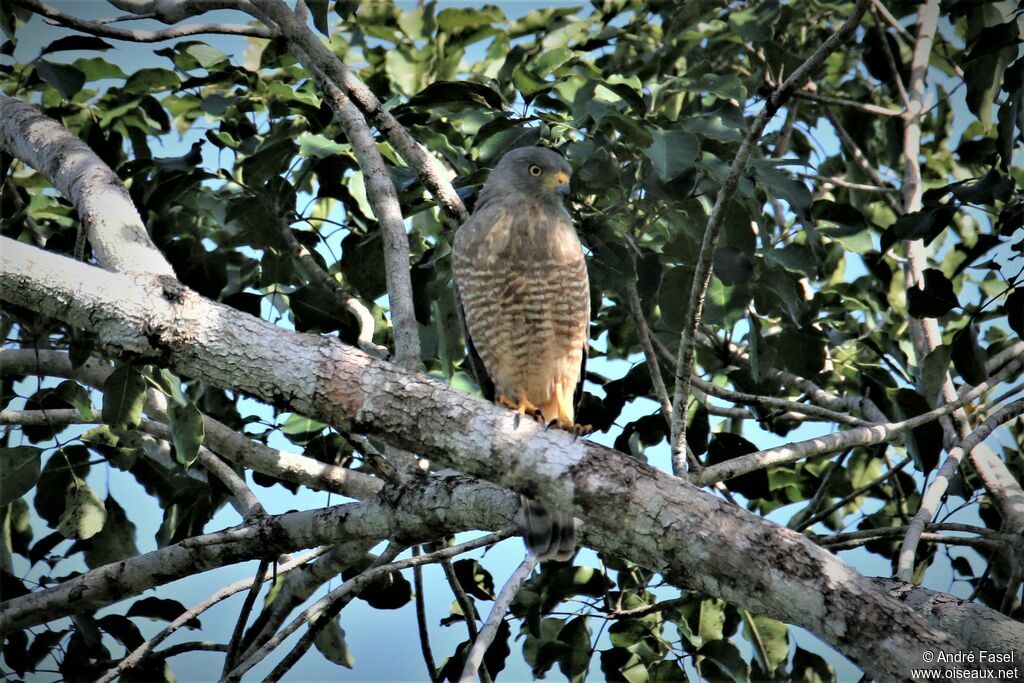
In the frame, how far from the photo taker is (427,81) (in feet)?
15.5

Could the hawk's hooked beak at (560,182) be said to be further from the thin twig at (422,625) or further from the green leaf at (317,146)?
the thin twig at (422,625)

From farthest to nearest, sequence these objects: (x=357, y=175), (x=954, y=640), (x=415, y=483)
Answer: (x=357, y=175) < (x=415, y=483) < (x=954, y=640)

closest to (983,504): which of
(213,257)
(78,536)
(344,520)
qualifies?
(344,520)

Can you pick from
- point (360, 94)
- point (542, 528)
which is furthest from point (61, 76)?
point (542, 528)

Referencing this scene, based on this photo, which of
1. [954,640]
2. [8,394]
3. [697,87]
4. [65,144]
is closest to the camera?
[954,640]

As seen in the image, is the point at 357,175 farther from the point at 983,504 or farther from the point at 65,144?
the point at 983,504

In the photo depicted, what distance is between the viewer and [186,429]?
309 centimetres

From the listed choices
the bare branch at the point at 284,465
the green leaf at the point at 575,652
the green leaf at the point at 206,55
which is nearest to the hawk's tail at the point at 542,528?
the green leaf at the point at 575,652

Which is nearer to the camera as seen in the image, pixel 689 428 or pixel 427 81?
pixel 689 428

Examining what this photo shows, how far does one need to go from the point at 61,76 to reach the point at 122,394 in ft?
5.10

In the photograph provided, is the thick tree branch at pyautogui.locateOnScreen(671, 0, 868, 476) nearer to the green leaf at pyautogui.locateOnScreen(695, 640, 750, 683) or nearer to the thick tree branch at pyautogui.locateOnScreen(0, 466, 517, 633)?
the thick tree branch at pyautogui.locateOnScreen(0, 466, 517, 633)

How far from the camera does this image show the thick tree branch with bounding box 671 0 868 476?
2568mm

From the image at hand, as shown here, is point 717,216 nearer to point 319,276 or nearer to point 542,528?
point 542,528

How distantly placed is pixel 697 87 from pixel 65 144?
2570mm
